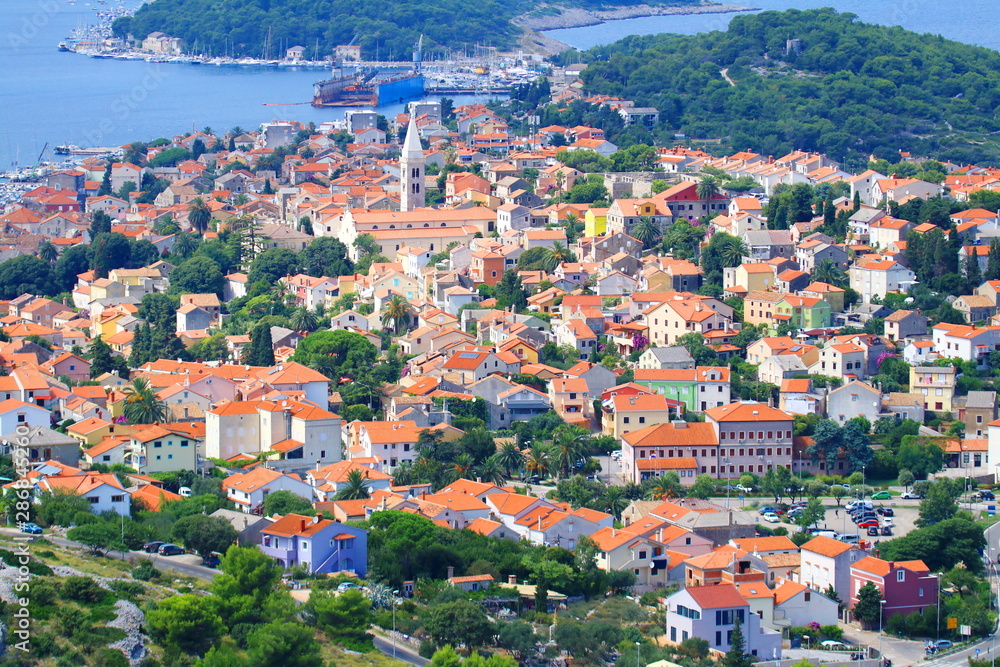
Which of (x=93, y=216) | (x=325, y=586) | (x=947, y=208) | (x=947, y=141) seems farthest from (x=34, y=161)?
(x=325, y=586)

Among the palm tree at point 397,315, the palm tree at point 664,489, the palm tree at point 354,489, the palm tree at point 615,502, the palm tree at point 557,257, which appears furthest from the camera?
the palm tree at point 557,257

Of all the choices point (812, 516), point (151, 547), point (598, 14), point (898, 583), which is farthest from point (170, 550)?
point (598, 14)

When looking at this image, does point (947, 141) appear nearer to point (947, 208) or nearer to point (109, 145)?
point (947, 208)

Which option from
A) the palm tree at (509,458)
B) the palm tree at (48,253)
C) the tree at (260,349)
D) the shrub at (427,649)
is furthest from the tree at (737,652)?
the palm tree at (48,253)

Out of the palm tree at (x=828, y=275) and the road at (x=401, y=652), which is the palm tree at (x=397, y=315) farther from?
the road at (x=401, y=652)

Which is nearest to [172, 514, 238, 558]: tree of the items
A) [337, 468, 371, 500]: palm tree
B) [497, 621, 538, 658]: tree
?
[337, 468, 371, 500]: palm tree

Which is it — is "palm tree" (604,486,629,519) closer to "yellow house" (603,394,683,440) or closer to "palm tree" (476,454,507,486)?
"palm tree" (476,454,507,486)

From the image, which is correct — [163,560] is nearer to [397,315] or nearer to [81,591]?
[81,591]
